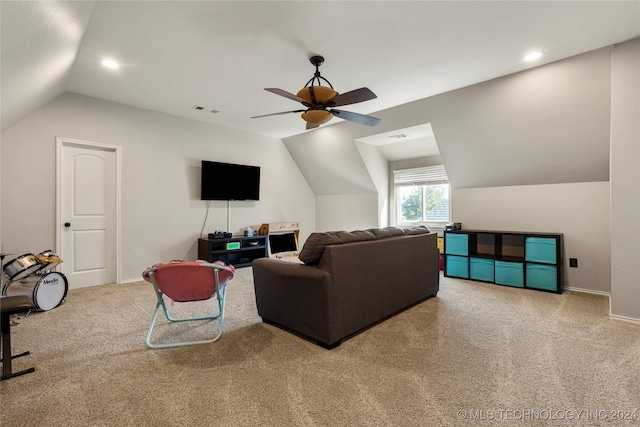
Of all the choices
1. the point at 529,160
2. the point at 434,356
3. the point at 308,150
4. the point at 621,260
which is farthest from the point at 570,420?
the point at 308,150

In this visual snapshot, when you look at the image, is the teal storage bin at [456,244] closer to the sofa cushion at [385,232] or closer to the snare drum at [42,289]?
the sofa cushion at [385,232]

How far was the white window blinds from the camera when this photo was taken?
5707 millimetres

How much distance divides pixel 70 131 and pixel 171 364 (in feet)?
12.2

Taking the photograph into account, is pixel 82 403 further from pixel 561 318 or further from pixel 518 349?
pixel 561 318

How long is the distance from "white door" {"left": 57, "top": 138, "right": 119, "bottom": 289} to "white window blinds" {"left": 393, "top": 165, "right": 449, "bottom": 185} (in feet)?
16.6

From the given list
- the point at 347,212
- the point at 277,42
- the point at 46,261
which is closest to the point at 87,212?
the point at 46,261

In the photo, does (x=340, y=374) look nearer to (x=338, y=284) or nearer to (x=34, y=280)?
(x=338, y=284)

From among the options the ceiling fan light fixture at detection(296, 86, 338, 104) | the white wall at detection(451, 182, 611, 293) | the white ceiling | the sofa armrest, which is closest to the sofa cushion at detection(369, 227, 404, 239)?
the sofa armrest

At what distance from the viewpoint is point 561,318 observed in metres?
2.94

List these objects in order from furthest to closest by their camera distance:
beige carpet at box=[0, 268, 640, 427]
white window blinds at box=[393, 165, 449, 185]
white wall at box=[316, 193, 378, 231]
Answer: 1. white wall at box=[316, 193, 378, 231]
2. white window blinds at box=[393, 165, 449, 185]
3. beige carpet at box=[0, 268, 640, 427]

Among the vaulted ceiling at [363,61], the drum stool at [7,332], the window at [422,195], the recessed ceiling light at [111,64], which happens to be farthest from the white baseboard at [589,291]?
the recessed ceiling light at [111,64]

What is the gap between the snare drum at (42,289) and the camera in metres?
2.97

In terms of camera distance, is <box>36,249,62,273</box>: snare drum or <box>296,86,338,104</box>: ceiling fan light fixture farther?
<box>36,249,62,273</box>: snare drum

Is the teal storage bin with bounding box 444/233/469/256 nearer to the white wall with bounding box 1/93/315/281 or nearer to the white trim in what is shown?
the white trim
